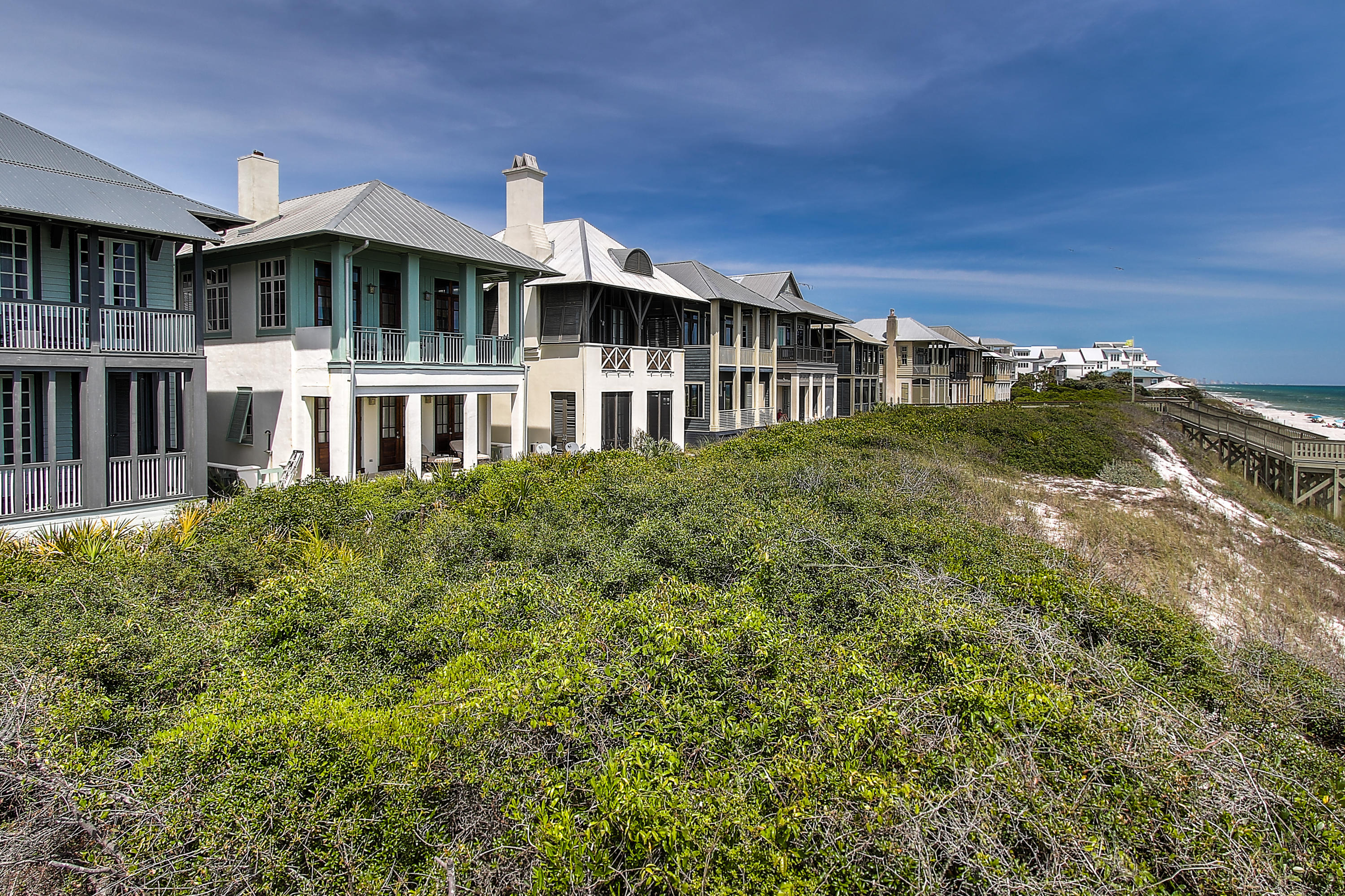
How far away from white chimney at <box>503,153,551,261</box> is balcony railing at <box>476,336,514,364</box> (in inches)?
187

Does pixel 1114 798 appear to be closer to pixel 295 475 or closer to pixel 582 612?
pixel 582 612

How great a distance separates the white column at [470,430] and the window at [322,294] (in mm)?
3778

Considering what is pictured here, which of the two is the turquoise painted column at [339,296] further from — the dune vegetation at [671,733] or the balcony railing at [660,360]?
the balcony railing at [660,360]

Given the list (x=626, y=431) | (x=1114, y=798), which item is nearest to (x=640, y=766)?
(x=1114, y=798)

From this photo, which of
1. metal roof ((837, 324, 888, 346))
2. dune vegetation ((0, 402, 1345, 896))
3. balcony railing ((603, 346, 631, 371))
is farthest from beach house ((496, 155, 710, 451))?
metal roof ((837, 324, 888, 346))

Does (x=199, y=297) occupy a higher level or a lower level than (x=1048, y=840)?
higher

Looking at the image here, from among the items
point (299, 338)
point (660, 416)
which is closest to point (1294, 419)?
point (660, 416)

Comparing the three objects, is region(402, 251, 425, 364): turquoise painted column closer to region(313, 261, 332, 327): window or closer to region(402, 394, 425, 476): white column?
region(402, 394, 425, 476): white column

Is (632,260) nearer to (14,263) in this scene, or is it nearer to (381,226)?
(381,226)

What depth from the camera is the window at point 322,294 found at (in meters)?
17.0

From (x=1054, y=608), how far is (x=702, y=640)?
362cm

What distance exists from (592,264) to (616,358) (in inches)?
125

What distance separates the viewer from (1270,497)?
2569cm

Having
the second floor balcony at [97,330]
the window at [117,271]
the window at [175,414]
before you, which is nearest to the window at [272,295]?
the window at [175,414]
